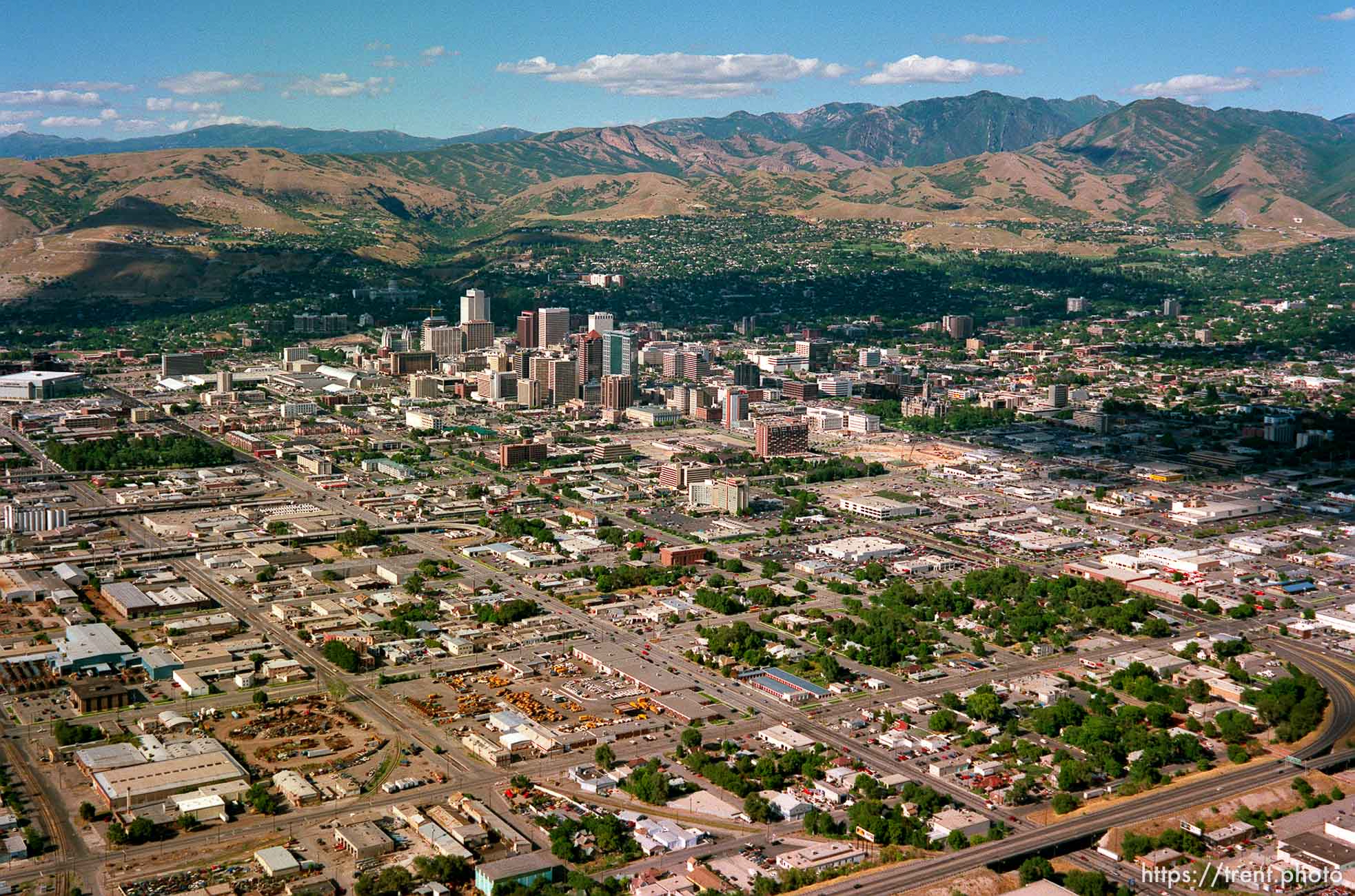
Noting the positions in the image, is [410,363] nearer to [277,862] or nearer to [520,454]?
[520,454]

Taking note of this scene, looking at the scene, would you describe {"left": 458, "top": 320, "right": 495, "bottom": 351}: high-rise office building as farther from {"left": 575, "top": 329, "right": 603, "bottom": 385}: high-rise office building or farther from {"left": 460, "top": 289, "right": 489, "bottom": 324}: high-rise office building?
{"left": 575, "top": 329, "right": 603, "bottom": 385}: high-rise office building

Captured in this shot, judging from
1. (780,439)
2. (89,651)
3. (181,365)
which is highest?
(181,365)

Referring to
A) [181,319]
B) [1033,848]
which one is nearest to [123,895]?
[1033,848]

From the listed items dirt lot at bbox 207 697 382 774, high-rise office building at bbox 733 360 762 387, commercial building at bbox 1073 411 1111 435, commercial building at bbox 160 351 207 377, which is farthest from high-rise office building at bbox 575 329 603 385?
dirt lot at bbox 207 697 382 774

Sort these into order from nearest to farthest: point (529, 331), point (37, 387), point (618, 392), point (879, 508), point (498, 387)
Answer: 1. point (879, 508)
2. point (37, 387)
3. point (618, 392)
4. point (498, 387)
5. point (529, 331)

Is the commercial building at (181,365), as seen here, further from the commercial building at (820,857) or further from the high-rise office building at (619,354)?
the commercial building at (820,857)

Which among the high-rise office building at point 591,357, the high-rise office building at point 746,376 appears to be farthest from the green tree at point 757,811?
the high-rise office building at point 591,357

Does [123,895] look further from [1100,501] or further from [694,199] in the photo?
[694,199]

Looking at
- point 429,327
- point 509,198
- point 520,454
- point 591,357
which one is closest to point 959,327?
point 591,357
